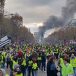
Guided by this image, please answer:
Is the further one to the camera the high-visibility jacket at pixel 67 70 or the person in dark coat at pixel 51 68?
the person in dark coat at pixel 51 68

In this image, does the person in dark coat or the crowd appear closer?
the crowd

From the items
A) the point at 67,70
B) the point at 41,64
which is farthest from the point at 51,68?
the point at 41,64

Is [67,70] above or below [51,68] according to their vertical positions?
below

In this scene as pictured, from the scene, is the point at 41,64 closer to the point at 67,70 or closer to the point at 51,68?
the point at 51,68

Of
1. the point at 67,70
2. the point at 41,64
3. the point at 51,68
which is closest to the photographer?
the point at 67,70

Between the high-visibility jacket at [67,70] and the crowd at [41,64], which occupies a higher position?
the crowd at [41,64]

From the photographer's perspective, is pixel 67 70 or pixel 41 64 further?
pixel 41 64

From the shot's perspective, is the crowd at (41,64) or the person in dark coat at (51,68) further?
the person in dark coat at (51,68)

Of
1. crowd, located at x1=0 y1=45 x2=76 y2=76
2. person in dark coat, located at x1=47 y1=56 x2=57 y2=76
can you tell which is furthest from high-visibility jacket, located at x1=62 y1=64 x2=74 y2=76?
person in dark coat, located at x1=47 y1=56 x2=57 y2=76

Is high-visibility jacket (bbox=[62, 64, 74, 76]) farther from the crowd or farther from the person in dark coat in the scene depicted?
the person in dark coat

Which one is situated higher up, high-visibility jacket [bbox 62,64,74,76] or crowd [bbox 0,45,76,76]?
crowd [bbox 0,45,76,76]

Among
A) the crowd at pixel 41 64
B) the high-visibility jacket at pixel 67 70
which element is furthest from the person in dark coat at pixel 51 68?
the high-visibility jacket at pixel 67 70

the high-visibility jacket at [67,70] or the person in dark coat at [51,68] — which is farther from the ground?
the person in dark coat at [51,68]

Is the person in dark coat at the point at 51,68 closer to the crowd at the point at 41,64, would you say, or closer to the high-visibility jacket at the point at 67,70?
the crowd at the point at 41,64
